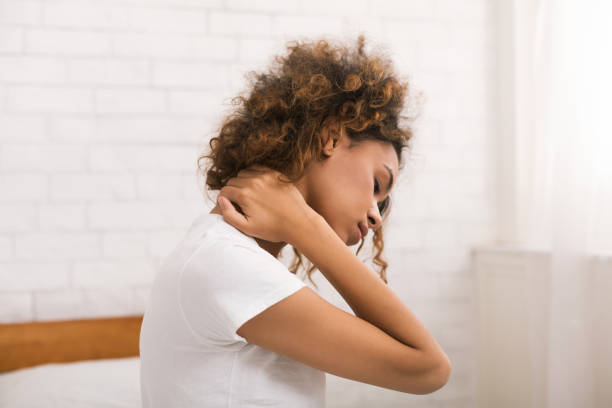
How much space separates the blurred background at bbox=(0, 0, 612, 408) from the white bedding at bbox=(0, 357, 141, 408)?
344 millimetres

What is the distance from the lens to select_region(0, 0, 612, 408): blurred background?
1827 millimetres

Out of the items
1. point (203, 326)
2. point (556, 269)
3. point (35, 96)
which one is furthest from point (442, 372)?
point (35, 96)

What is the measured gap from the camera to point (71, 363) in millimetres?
1932

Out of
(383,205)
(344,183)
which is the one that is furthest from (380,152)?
(383,205)

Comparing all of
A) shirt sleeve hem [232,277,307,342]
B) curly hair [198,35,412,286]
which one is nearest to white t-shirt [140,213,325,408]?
shirt sleeve hem [232,277,307,342]

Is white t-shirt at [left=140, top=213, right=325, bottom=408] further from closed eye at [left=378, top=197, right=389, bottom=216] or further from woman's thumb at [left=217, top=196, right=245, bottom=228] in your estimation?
closed eye at [left=378, top=197, right=389, bottom=216]

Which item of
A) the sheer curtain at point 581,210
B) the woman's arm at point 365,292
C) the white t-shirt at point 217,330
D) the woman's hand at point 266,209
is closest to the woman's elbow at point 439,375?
the woman's arm at point 365,292

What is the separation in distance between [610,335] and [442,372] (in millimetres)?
1101

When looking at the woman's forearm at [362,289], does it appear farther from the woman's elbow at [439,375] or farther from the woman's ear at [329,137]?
the woman's ear at [329,137]

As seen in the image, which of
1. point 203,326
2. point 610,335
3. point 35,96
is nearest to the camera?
point 203,326

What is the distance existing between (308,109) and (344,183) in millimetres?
129

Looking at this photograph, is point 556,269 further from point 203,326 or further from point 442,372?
point 203,326

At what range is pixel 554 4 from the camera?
6.57ft

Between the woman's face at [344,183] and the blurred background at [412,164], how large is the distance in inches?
41.7
